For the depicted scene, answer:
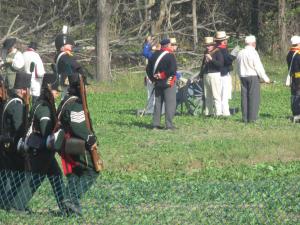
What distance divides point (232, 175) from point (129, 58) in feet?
66.9

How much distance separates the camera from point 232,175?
13758 mm

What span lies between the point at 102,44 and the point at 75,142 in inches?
828

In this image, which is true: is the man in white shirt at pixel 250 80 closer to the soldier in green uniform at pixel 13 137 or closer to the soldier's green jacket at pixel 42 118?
the soldier in green uniform at pixel 13 137

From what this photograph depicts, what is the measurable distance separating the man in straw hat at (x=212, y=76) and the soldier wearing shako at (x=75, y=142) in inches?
411

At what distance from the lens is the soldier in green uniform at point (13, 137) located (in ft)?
34.9

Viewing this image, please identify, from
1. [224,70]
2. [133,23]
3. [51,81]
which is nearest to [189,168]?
[51,81]

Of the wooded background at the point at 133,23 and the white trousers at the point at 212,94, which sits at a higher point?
the wooded background at the point at 133,23

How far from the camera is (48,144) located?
32.7ft

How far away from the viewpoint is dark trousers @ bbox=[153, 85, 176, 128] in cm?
1847

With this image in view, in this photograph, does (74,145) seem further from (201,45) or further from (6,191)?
(201,45)

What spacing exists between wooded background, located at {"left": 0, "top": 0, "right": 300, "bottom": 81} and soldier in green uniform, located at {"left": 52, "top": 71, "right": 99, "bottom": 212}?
20.4m

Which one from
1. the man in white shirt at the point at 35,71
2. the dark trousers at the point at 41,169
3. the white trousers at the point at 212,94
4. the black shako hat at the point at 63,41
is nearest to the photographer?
the dark trousers at the point at 41,169

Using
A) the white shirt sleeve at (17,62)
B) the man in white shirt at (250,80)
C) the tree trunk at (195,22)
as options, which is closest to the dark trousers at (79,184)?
the white shirt sleeve at (17,62)

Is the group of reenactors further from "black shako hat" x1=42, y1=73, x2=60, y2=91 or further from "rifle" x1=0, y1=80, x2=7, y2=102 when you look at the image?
"rifle" x1=0, y1=80, x2=7, y2=102
